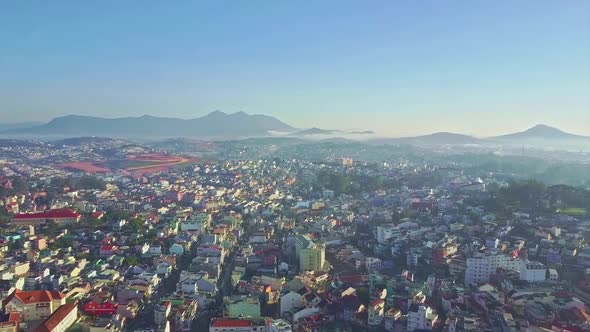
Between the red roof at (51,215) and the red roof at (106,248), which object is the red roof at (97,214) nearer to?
the red roof at (51,215)

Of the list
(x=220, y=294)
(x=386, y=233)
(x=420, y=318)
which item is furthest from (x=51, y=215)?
(x=420, y=318)

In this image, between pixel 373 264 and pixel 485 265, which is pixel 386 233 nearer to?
pixel 373 264

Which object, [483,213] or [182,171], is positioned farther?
[182,171]

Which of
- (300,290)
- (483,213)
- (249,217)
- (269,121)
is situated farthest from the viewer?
(269,121)

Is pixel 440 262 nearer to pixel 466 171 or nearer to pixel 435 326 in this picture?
pixel 435 326

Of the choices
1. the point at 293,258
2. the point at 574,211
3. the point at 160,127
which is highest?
the point at 160,127

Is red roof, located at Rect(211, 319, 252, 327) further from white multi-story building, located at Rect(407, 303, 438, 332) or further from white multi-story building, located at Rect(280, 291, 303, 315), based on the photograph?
white multi-story building, located at Rect(407, 303, 438, 332)

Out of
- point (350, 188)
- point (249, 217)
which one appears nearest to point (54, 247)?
point (249, 217)

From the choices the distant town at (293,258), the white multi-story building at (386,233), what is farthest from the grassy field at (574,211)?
the white multi-story building at (386,233)
